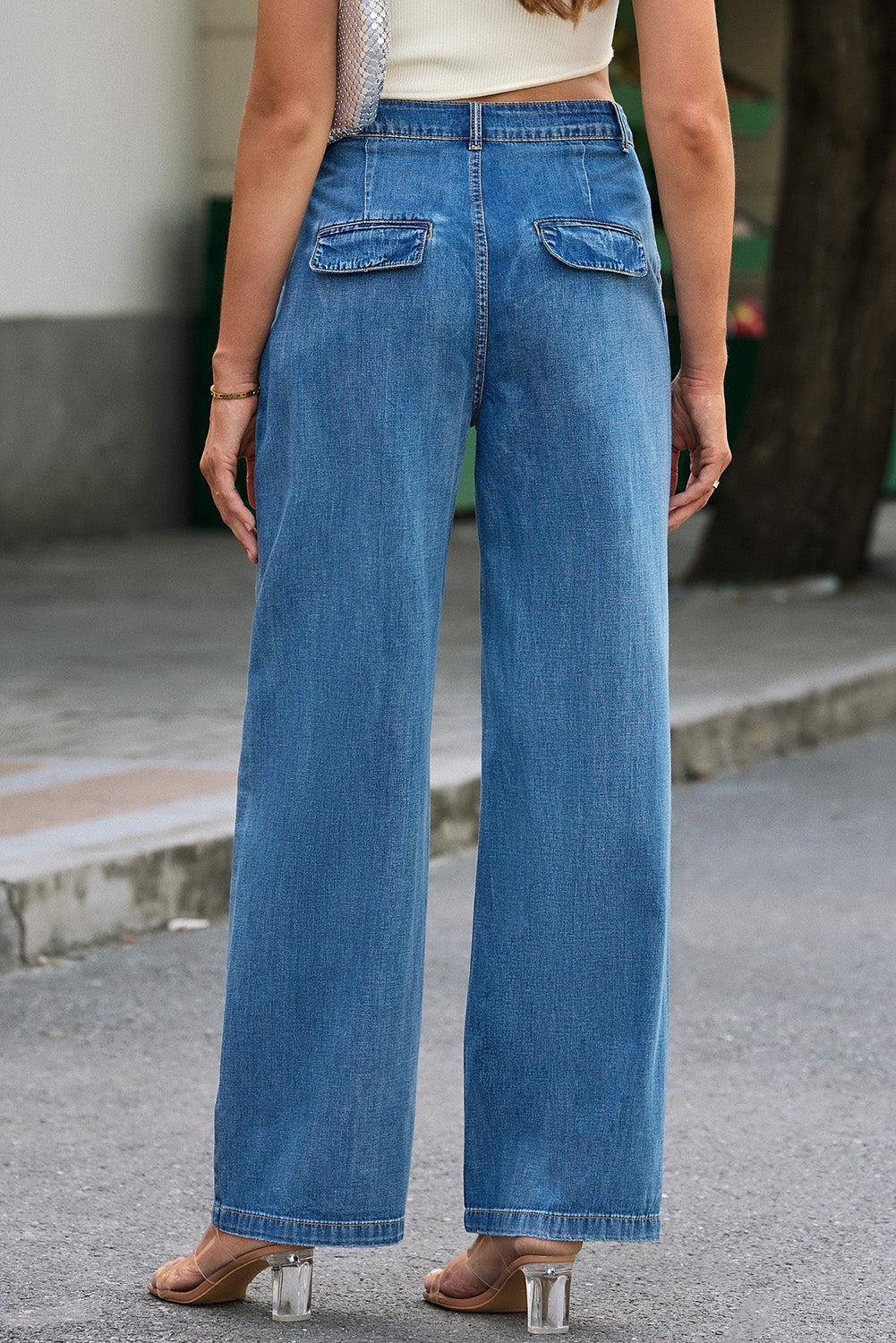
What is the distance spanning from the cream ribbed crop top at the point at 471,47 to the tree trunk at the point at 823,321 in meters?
7.10

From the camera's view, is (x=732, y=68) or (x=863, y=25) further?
(x=732, y=68)

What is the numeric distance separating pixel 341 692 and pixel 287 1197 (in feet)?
1.81

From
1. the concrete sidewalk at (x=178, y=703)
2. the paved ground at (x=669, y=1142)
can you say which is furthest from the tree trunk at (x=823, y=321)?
the paved ground at (x=669, y=1142)

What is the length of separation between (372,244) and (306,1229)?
1.06 m

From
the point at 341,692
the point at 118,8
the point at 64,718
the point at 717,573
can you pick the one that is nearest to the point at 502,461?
the point at 341,692

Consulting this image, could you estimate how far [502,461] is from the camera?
2535 millimetres

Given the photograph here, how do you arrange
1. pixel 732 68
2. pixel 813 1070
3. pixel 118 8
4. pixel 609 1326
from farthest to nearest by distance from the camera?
pixel 732 68 < pixel 118 8 < pixel 813 1070 < pixel 609 1326

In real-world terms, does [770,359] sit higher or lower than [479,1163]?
lower

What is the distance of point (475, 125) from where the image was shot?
2471 mm

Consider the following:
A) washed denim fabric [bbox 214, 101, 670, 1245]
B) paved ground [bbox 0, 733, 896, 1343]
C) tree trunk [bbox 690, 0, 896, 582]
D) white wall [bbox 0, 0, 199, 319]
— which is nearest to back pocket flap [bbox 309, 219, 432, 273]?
washed denim fabric [bbox 214, 101, 670, 1245]

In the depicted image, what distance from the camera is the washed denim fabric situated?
247 centimetres

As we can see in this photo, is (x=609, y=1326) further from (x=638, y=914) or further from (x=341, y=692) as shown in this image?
(x=341, y=692)

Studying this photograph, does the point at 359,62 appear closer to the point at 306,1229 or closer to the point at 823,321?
the point at 306,1229

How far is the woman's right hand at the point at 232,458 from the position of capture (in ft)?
8.42
